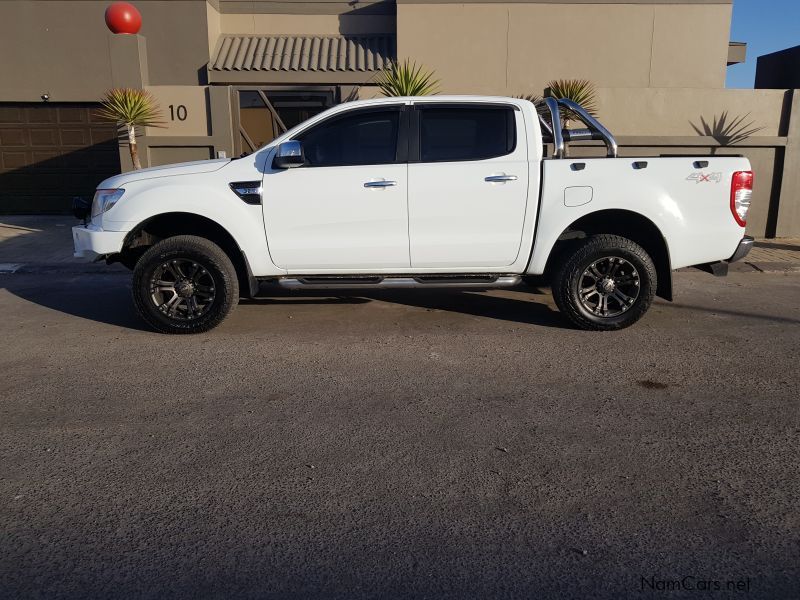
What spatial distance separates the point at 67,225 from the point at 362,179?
9.28 m

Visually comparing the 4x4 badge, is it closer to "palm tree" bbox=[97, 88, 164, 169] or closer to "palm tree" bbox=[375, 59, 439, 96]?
"palm tree" bbox=[375, 59, 439, 96]

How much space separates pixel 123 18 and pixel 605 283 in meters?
10.4

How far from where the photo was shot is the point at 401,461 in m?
3.79

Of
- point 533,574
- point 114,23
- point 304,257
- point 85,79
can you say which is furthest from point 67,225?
point 533,574

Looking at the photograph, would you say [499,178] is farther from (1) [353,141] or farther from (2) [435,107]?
(1) [353,141]

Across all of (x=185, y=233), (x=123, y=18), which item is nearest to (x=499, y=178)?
(x=185, y=233)

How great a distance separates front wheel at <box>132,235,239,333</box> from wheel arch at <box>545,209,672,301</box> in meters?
2.95

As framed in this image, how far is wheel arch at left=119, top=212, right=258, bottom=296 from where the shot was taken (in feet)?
20.3

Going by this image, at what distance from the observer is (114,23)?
490 inches

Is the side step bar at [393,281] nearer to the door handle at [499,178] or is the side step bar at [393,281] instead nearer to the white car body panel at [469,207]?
the white car body panel at [469,207]

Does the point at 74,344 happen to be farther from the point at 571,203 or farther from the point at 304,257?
the point at 571,203

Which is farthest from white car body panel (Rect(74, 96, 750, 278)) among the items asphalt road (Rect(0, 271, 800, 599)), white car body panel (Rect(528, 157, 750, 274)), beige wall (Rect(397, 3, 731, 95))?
beige wall (Rect(397, 3, 731, 95))

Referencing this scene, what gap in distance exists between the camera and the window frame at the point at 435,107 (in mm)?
6145

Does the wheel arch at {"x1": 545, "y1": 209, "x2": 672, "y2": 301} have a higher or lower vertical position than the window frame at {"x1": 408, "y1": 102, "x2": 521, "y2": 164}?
lower
